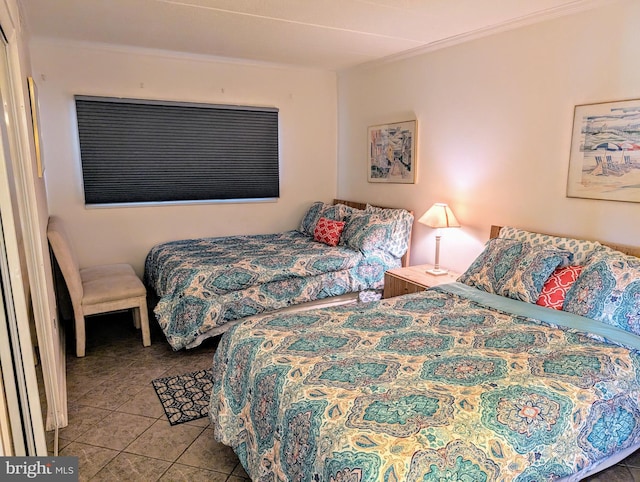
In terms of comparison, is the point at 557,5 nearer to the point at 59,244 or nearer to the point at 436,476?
the point at 436,476

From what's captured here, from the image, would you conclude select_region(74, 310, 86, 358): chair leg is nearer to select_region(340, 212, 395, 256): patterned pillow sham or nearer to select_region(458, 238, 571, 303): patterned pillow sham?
select_region(340, 212, 395, 256): patterned pillow sham

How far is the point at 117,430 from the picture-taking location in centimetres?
236

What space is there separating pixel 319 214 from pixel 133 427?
9.25 feet

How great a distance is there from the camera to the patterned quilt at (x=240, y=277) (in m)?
3.21

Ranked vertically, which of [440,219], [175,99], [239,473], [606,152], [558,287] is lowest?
[239,473]

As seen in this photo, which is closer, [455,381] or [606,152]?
[455,381]

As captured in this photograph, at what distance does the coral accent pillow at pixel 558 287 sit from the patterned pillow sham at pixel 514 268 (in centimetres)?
3

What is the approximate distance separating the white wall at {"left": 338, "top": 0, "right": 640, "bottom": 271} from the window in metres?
1.34

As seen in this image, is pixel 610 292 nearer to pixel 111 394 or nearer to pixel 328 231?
pixel 328 231

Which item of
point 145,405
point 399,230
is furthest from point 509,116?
point 145,405

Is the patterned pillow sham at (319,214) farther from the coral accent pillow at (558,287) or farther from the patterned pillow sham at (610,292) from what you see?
the patterned pillow sham at (610,292)

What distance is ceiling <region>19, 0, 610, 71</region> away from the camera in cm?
265

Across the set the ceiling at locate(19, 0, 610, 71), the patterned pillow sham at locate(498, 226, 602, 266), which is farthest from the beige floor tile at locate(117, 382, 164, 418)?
the patterned pillow sham at locate(498, 226, 602, 266)

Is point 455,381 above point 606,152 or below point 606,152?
below
